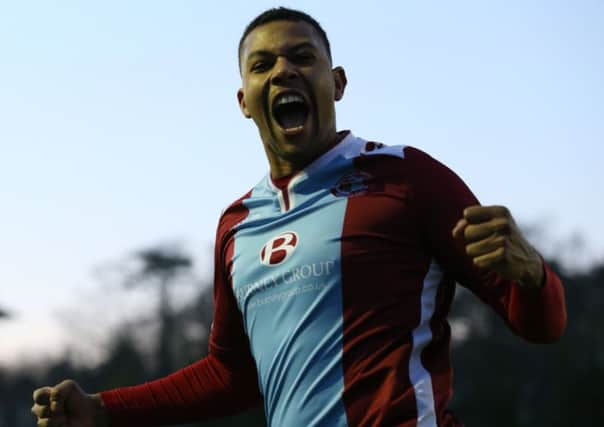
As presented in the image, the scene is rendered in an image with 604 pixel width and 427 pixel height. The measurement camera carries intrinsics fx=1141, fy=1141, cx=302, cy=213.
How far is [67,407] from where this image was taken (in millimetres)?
5367

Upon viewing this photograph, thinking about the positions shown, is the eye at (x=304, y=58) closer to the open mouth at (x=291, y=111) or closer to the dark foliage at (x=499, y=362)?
the open mouth at (x=291, y=111)

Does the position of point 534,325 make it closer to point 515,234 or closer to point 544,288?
point 544,288

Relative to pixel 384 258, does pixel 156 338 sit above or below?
below

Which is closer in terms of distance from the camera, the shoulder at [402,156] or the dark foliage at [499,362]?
the shoulder at [402,156]

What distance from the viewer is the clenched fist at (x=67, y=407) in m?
5.29

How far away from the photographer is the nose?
5148mm

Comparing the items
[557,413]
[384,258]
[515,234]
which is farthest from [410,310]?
[557,413]

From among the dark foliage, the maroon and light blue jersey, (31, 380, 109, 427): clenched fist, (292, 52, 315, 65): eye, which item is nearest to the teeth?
(292, 52, 315, 65): eye

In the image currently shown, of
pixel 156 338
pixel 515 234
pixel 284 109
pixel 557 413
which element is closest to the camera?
pixel 515 234

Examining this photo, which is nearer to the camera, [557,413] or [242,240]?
[242,240]

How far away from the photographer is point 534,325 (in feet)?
13.6

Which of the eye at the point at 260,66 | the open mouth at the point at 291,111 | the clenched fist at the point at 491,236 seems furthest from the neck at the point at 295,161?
the clenched fist at the point at 491,236

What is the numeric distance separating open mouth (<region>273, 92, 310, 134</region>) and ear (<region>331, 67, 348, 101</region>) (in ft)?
1.31

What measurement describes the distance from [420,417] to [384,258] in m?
0.65
